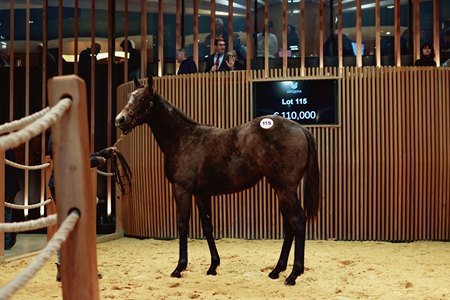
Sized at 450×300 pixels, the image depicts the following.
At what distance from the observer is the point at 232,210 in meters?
6.85

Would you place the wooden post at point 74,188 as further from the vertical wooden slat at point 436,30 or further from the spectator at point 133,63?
the spectator at point 133,63

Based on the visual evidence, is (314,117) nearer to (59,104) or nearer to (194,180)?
(194,180)

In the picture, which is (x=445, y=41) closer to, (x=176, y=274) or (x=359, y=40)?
(x=359, y=40)

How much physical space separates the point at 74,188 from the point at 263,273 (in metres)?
3.30

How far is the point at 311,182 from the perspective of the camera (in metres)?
4.49

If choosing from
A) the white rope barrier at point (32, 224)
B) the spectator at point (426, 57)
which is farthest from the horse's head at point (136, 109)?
the spectator at point (426, 57)

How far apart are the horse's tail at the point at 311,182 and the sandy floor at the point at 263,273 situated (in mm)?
550

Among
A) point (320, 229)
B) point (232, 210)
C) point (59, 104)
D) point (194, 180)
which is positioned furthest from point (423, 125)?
point (59, 104)

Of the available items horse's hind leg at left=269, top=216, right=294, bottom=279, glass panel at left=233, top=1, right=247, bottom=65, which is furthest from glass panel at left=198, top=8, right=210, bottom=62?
horse's hind leg at left=269, top=216, right=294, bottom=279

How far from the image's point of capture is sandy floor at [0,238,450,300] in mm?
3900

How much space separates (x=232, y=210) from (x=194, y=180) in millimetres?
2182

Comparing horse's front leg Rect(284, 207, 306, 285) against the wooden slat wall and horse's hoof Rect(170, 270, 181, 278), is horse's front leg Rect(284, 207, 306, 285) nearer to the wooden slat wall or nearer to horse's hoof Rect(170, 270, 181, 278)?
horse's hoof Rect(170, 270, 181, 278)

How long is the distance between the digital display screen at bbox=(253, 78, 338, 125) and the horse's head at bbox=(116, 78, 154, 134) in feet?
7.63

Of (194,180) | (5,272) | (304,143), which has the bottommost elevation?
(5,272)
